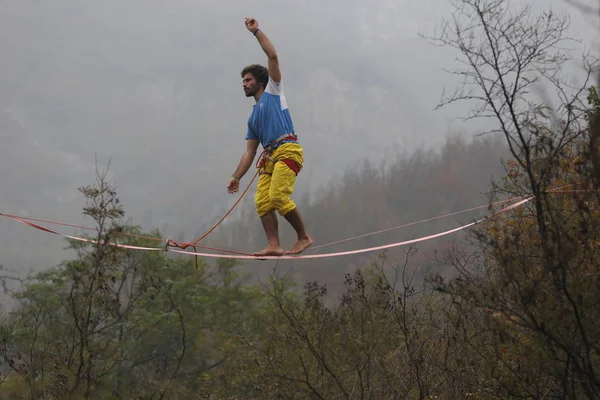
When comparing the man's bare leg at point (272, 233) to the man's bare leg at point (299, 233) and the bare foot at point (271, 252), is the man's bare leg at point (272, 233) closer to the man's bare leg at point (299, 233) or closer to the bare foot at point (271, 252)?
the bare foot at point (271, 252)

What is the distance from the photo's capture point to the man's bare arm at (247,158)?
6.45m

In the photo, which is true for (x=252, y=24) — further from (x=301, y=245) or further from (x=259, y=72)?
(x=301, y=245)

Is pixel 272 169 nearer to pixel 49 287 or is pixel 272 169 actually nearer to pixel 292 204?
pixel 292 204

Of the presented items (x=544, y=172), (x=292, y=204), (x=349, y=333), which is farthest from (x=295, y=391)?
(x=544, y=172)

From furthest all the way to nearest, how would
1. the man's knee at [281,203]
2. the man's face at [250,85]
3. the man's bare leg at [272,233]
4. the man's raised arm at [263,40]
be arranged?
the man's face at [250,85], the man's bare leg at [272,233], the man's knee at [281,203], the man's raised arm at [263,40]

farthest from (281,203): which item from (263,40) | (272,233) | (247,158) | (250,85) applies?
(263,40)

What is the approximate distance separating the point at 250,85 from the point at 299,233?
1.56 meters

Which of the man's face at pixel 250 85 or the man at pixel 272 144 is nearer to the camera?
the man at pixel 272 144

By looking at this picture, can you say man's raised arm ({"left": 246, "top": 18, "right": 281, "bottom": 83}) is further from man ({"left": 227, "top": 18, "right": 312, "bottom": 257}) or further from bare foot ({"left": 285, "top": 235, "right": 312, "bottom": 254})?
bare foot ({"left": 285, "top": 235, "right": 312, "bottom": 254})

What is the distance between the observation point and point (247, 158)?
6.54 meters

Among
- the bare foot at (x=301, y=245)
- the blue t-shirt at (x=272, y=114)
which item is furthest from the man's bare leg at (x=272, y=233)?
the blue t-shirt at (x=272, y=114)

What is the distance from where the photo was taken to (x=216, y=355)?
3312 centimetres

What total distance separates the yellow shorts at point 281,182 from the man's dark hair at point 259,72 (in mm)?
767

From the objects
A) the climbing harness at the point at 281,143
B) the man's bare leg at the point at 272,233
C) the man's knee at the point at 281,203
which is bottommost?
the man's bare leg at the point at 272,233
